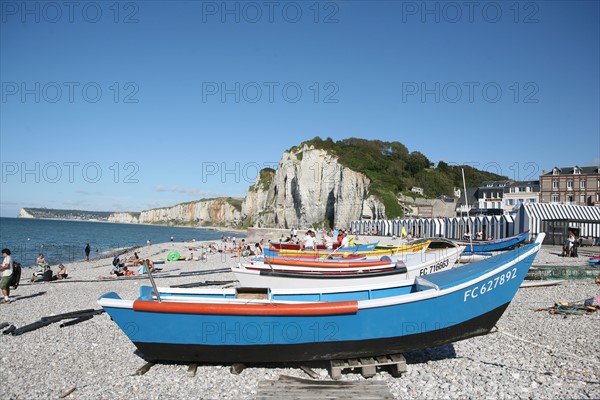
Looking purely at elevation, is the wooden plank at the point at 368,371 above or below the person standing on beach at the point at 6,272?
below

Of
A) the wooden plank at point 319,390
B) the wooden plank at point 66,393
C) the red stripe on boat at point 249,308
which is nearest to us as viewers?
the wooden plank at point 319,390

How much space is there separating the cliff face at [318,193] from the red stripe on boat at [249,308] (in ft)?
219

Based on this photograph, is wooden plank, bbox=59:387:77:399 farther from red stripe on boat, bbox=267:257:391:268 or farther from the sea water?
the sea water

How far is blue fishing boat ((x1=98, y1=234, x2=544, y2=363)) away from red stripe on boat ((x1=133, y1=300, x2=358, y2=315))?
0.02 m

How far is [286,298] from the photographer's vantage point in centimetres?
864

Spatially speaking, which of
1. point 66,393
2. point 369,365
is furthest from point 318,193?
point 66,393

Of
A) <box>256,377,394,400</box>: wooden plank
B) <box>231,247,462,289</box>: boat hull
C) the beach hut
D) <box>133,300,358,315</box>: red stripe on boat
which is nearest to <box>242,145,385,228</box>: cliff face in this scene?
the beach hut

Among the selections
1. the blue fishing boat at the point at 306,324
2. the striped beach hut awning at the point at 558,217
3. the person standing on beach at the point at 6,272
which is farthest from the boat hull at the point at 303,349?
the striped beach hut awning at the point at 558,217

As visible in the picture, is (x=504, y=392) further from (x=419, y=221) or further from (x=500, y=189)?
(x=500, y=189)

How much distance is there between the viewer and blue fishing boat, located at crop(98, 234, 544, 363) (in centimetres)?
700

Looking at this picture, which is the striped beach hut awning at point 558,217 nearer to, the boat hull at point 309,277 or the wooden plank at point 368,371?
the boat hull at point 309,277

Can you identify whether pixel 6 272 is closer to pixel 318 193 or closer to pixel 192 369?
pixel 192 369

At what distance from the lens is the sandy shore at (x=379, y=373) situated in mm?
6469

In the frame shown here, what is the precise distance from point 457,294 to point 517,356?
2.08m
